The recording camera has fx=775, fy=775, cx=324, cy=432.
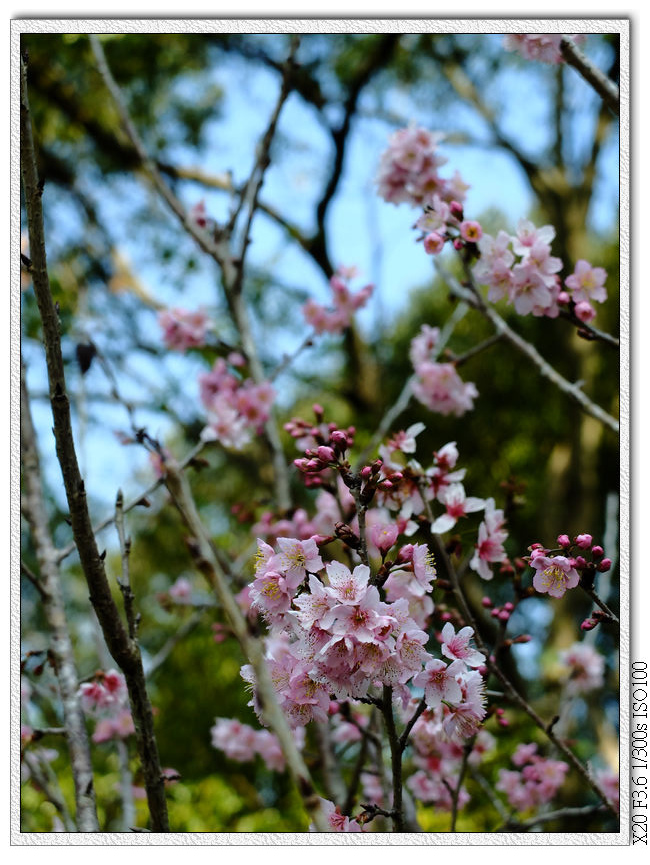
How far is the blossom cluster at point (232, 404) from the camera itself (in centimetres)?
170

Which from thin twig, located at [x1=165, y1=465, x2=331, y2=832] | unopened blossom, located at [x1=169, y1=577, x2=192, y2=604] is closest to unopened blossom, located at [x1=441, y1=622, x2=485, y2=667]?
thin twig, located at [x1=165, y1=465, x2=331, y2=832]

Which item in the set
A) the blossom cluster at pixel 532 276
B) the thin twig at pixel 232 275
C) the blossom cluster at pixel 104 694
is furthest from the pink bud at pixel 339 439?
the thin twig at pixel 232 275

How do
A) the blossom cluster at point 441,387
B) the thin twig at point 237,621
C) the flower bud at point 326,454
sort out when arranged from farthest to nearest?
the blossom cluster at point 441,387
the flower bud at point 326,454
the thin twig at point 237,621

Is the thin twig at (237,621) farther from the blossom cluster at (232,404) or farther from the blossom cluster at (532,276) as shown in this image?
the blossom cluster at (232,404)

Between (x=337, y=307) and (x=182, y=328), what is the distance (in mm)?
436

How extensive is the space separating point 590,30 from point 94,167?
284 centimetres

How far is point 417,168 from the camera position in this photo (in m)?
1.43

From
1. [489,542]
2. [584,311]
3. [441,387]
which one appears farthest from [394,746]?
[441,387]

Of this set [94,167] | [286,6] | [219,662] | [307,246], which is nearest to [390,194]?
[286,6]

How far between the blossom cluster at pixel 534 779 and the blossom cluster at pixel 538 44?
138 cm

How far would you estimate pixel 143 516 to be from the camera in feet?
12.6

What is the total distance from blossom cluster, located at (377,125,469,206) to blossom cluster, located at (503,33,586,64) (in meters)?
0.19

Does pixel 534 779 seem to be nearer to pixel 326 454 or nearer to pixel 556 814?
pixel 556 814
